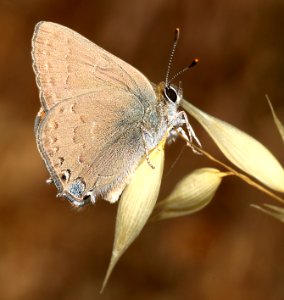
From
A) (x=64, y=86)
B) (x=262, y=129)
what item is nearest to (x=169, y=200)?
(x=64, y=86)

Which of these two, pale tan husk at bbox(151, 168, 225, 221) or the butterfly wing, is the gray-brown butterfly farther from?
pale tan husk at bbox(151, 168, 225, 221)

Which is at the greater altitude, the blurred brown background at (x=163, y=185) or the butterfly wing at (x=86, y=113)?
the butterfly wing at (x=86, y=113)

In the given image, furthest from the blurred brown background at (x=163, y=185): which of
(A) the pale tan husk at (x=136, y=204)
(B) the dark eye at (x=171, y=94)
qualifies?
(A) the pale tan husk at (x=136, y=204)

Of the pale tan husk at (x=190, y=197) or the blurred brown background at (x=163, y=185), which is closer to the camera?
the pale tan husk at (x=190, y=197)

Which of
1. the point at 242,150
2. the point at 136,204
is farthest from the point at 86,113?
the point at 242,150

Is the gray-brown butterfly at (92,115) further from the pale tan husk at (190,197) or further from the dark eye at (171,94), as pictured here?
the pale tan husk at (190,197)

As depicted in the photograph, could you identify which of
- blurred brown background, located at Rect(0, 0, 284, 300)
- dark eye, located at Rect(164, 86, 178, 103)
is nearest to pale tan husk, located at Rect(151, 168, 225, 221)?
dark eye, located at Rect(164, 86, 178, 103)

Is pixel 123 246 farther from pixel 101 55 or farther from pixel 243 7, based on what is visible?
pixel 243 7
